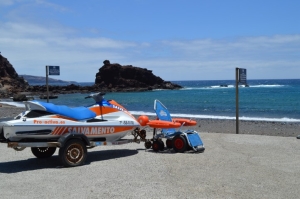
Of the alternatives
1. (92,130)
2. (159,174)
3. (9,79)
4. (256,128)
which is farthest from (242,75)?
(9,79)

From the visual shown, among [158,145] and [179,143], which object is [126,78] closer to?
[158,145]

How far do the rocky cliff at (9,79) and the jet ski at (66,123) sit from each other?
70.0m

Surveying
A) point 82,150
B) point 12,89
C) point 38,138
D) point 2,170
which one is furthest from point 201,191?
point 12,89

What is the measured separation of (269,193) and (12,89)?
7978cm

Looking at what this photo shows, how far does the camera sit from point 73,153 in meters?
9.15

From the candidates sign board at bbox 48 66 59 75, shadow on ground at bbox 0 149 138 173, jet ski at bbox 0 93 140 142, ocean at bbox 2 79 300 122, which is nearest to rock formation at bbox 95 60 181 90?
ocean at bbox 2 79 300 122

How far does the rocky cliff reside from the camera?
80625 mm

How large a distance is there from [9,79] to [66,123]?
8430 centimetres

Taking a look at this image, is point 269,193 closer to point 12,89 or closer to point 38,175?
point 38,175

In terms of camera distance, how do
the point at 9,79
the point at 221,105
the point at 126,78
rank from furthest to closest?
1. the point at 126,78
2. the point at 9,79
3. the point at 221,105

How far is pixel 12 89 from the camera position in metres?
80.8

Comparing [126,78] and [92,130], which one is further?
[126,78]

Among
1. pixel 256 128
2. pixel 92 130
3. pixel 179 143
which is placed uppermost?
pixel 92 130

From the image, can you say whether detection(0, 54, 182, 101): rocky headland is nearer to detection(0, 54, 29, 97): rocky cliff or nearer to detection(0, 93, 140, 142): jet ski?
detection(0, 54, 29, 97): rocky cliff
